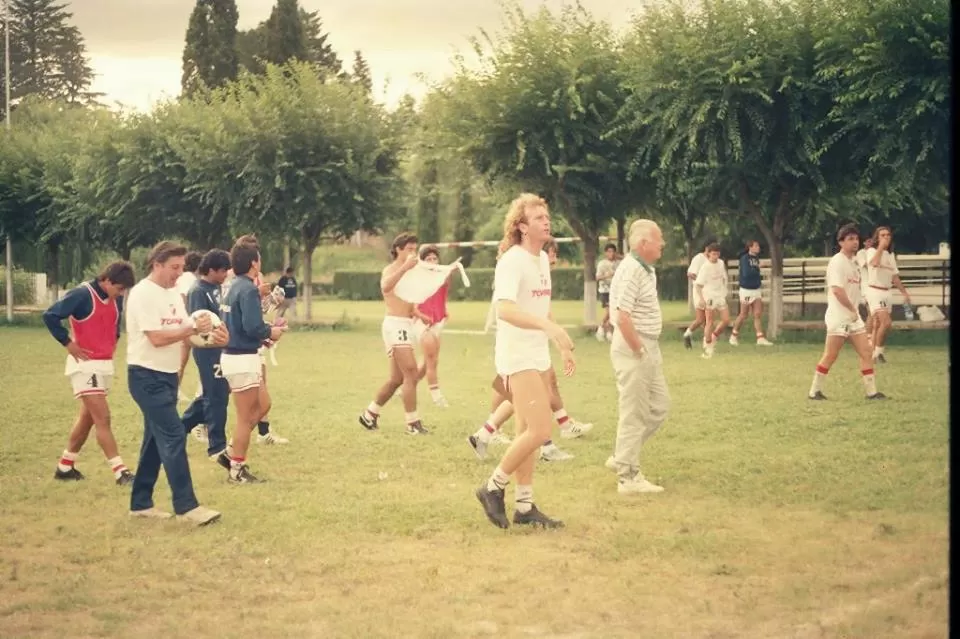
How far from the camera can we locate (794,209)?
89.2 ft

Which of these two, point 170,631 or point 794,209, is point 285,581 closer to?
point 170,631

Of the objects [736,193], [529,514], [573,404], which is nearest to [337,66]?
[736,193]

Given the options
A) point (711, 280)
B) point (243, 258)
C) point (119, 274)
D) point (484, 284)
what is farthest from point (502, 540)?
point (484, 284)

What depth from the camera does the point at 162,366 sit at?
28.3ft

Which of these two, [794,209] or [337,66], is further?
[337,66]

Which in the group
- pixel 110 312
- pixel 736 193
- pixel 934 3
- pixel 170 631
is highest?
pixel 934 3

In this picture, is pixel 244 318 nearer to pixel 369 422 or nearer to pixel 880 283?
pixel 369 422

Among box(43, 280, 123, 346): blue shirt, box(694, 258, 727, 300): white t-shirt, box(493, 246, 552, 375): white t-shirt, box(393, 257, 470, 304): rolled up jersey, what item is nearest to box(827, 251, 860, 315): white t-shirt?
box(393, 257, 470, 304): rolled up jersey

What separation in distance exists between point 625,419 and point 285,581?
331cm

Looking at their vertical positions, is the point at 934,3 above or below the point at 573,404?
above

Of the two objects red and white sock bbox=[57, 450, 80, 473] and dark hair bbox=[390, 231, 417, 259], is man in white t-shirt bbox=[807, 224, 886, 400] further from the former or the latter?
red and white sock bbox=[57, 450, 80, 473]

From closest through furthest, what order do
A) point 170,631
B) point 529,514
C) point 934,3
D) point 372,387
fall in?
1. point 170,631
2. point 529,514
3. point 372,387
4. point 934,3

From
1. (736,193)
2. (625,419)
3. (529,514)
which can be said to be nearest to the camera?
(529,514)

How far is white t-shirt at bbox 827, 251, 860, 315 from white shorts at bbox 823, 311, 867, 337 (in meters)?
0.06
